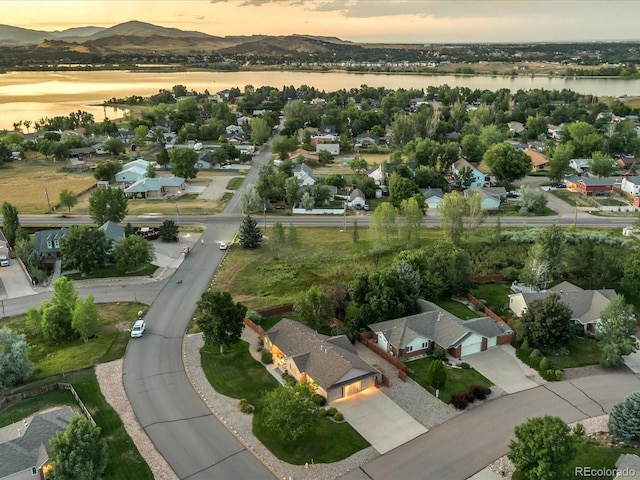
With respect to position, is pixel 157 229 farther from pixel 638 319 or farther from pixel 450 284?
pixel 638 319

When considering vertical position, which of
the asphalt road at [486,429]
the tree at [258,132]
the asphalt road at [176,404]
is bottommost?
the asphalt road at [486,429]

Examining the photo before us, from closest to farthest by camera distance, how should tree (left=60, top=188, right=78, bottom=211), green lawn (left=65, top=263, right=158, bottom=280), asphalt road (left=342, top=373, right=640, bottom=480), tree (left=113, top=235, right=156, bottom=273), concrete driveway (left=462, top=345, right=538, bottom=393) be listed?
asphalt road (left=342, top=373, right=640, bottom=480) → concrete driveway (left=462, top=345, right=538, bottom=393) → tree (left=113, top=235, right=156, bottom=273) → green lawn (left=65, top=263, right=158, bottom=280) → tree (left=60, top=188, right=78, bottom=211)

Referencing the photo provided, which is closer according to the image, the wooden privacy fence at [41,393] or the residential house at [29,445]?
the residential house at [29,445]

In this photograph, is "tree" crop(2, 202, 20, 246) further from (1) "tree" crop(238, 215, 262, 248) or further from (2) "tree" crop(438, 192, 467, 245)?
(2) "tree" crop(438, 192, 467, 245)

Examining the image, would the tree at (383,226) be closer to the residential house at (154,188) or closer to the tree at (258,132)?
the residential house at (154,188)

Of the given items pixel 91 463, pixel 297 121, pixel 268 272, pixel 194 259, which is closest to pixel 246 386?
Answer: pixel 91 463

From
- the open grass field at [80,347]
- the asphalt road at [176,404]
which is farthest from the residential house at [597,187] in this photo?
the open grass field at [80,347]

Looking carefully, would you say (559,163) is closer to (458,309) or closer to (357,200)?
(357,200)

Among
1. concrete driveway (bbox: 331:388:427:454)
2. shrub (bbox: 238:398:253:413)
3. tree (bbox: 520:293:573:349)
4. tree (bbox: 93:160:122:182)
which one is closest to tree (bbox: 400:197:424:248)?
tree (bbox: 520:293:573:349)

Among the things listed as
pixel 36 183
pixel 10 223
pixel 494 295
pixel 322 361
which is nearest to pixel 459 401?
pixel 322 361
